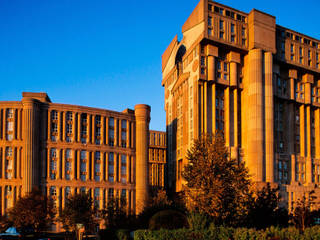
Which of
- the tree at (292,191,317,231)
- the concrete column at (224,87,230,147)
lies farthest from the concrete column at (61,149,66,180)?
the tree at (292,191,317,231)

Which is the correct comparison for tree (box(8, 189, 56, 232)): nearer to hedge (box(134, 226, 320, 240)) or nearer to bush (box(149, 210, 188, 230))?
bush (box(149, 210, 188, 230))

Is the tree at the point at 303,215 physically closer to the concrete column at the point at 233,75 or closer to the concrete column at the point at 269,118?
the concrete column at the point at 269,118

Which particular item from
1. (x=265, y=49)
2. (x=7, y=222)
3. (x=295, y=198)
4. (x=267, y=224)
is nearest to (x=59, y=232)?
(x=7, y=222)

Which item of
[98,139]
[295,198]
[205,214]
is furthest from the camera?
[295,198]

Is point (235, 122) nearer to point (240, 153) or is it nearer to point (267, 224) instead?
point (240, 153)

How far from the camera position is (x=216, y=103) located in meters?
81.4

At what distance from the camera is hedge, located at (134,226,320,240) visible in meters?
29.0

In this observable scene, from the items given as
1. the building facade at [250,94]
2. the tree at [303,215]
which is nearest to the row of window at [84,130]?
the building facade at [250,94]

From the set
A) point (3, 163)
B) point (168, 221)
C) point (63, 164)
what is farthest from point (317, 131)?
point (3, 163)

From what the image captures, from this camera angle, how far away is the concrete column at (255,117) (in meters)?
77.6

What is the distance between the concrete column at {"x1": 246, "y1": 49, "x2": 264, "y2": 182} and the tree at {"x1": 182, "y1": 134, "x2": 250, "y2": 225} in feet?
128

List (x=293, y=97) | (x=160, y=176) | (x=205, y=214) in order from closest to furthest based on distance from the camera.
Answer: (x=205, y=214) → (x=293, y=97) → (x=160, y=176)

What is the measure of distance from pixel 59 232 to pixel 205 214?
41.2m

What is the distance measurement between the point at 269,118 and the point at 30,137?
153 ft
